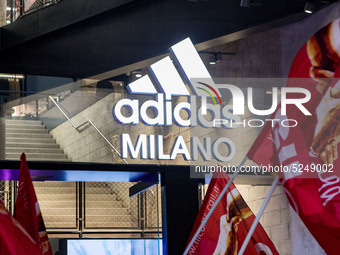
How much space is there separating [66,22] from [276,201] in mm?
3827

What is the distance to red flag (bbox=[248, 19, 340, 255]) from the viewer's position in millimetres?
4047

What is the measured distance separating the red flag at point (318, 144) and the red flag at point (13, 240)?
5.18 ft

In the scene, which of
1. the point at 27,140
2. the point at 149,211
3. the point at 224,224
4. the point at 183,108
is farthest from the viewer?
the point at 183,108

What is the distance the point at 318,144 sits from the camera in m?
4.21

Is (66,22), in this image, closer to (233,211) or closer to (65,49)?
(65,49)

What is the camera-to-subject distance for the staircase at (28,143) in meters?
8.30

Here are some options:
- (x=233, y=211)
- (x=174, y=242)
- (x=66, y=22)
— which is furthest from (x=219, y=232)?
(x=66, y=22)

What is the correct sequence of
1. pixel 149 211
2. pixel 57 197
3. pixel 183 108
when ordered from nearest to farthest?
1. pixel 149 211
2. pixel 183 108
3. pixel 57 197

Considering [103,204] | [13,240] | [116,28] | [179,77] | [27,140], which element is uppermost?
[116,28]

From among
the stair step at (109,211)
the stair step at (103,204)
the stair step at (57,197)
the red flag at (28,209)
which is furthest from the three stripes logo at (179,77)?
the stair step at (57,197)

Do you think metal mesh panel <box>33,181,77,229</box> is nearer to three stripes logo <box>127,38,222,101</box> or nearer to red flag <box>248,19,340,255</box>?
three stripes logo <box>127,38,222,101</box>

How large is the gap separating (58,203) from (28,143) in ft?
14.3

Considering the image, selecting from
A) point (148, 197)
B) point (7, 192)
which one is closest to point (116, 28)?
point (148, 197)

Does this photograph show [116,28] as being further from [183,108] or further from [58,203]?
[58,203]
